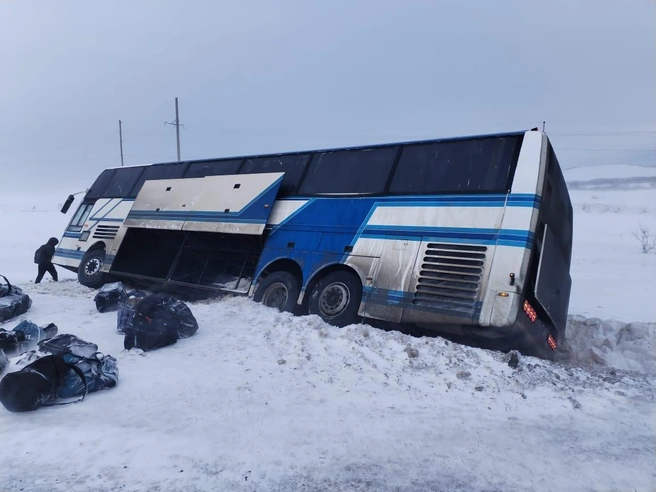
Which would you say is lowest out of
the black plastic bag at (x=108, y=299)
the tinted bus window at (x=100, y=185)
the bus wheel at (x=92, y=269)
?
the black plastic bag at (x=108, y=299)

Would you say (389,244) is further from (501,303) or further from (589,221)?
(589,221)

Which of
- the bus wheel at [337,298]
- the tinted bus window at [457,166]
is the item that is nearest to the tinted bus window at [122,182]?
the bus wheel at [337,298]

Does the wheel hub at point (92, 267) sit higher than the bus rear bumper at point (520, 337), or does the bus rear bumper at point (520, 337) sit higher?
the bus rear bumper at point (520, 337)

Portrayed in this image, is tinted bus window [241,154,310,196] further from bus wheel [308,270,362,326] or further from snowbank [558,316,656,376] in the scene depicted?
snowbank [558,316,656,376]

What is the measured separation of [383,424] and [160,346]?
3.01 metres

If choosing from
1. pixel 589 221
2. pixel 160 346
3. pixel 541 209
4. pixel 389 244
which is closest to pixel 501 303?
pixel 541 209

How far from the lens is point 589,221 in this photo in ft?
98.9

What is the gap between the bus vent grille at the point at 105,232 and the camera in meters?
11.7

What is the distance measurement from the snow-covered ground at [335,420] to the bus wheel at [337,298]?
0.83 m

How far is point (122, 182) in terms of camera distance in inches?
492

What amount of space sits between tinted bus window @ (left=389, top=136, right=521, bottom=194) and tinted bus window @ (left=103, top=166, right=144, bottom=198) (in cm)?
778

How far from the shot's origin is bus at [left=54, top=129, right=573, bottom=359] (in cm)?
573

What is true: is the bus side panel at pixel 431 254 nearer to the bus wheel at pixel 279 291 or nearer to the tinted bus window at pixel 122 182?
the bus wheel at pixel 279 291

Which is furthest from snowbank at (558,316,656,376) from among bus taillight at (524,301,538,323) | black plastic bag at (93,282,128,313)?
black plastic bag at (93,282,128,313)
